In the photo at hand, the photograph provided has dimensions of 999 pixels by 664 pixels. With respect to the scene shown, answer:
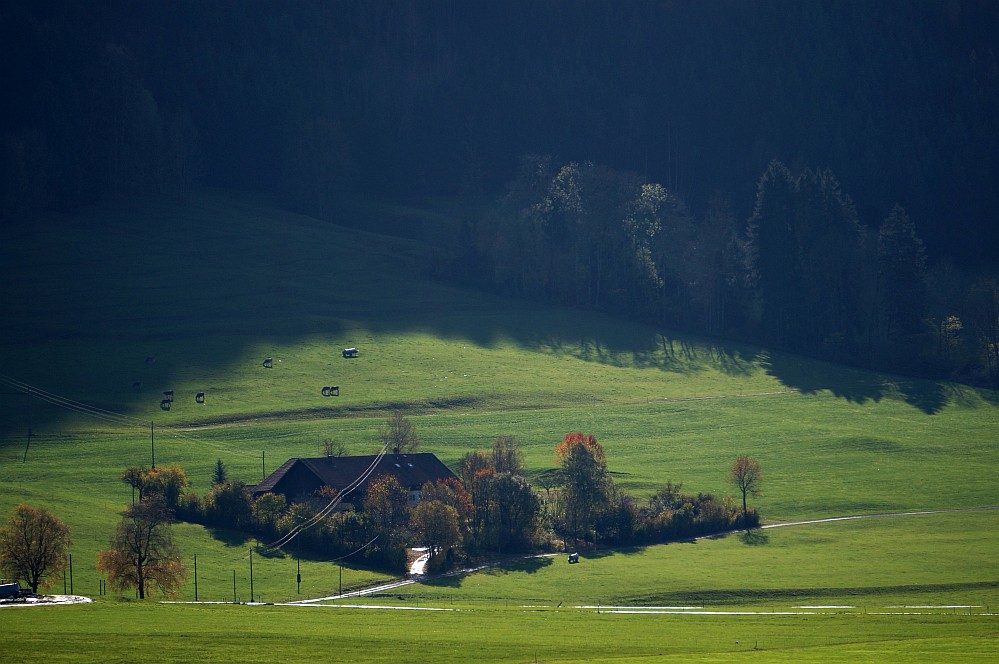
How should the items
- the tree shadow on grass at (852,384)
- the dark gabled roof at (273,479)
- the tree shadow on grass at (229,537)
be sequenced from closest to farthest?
1. the tree shadow on grass at (229,537)
2. the dark gabled roof at (273,479)
3. the tree shadow on grass at (852,384)

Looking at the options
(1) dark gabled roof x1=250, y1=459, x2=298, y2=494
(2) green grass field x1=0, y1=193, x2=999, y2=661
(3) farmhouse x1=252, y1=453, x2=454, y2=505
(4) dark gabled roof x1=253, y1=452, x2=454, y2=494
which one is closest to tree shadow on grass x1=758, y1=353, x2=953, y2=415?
(2) green grass field x1=0, y1=193, x2=999, y2=661

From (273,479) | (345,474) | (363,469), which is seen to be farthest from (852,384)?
(273,479)

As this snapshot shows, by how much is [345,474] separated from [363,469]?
1.80 metres

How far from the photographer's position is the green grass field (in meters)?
64.0

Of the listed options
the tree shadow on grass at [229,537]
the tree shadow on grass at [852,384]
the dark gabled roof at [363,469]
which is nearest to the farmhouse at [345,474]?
the dark gabled roof at [363,469]

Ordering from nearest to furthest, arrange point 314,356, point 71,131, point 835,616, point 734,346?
point 835,616 → point 314,356 → point 734,346 → point 71,131

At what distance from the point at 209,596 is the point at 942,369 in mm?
104641

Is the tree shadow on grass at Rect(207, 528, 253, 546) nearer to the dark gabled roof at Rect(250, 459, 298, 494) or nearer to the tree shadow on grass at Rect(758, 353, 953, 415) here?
the dark gabled roof at Rect(250, 459, 298, 494)

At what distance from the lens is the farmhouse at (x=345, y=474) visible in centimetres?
9919

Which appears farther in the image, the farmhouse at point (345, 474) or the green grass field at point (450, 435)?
the farmhouse at point (345, 474)

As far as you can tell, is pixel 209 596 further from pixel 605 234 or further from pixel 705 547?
pixel 605 234

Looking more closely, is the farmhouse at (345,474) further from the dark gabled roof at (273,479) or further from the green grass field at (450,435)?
the green grass field at (450,435)

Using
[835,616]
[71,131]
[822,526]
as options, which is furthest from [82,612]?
[71,131]

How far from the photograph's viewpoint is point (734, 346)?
166875mm
